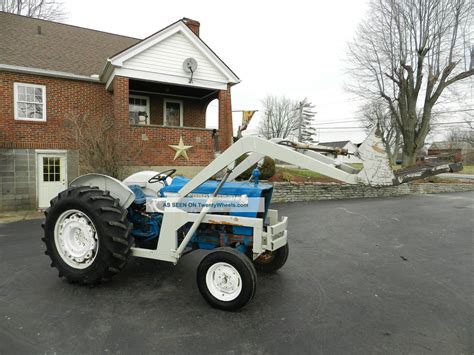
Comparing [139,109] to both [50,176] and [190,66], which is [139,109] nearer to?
[190,66]

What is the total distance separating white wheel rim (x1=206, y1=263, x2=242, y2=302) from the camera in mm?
3111

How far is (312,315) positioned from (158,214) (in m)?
2.18

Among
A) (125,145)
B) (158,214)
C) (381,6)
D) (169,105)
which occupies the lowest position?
(158,214)

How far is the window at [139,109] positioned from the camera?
42.0 feet

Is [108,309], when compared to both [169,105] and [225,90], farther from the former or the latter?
[169,105]

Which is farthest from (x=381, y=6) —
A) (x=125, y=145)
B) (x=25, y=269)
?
(x=25, y=269)

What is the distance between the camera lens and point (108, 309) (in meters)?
3.12

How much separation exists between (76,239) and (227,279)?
205 cm

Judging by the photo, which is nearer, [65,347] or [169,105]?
[65,347]

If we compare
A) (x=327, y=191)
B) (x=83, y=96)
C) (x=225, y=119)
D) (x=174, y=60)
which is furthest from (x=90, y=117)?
(x=327, y=191)

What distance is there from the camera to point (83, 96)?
1105 cm

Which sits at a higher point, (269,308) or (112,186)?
(112,186)

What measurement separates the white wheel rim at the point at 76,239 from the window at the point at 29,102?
826cm

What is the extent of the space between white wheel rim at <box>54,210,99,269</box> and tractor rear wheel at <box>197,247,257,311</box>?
56.8 inches
